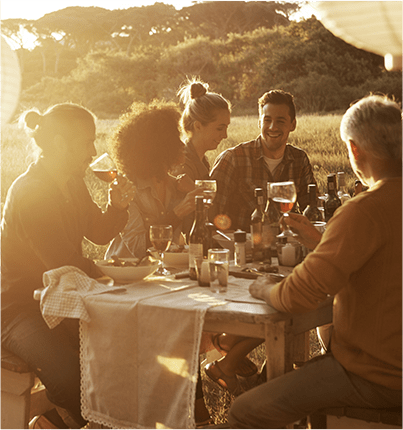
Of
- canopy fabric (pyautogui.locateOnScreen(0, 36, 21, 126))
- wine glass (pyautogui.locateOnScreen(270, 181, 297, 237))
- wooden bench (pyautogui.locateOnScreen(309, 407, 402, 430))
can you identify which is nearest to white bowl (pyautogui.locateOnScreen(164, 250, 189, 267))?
wine glass (pyautogui.locateOnScreen(270, 181, 297, 237))

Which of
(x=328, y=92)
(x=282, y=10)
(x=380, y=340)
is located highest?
(x=282, y=10)

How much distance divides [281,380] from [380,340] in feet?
1.16

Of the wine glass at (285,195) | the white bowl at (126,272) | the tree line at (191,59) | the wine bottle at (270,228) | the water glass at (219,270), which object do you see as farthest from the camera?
the tree line at (191,59)

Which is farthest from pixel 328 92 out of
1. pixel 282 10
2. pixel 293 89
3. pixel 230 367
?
pixel 282 10

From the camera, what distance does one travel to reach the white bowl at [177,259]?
265 centimetres

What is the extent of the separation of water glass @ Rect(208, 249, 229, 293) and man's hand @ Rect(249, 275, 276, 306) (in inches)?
5.6

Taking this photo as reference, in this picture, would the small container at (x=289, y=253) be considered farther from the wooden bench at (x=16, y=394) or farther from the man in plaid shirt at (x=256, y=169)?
the man in plaid shirt at (x=256, y=169)

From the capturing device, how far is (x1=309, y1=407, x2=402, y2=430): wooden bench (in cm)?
179

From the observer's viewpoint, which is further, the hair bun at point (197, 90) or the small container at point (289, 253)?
the hair bun at point (197, 90)

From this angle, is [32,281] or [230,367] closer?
[32,281]

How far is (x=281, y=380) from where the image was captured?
6.17 feet

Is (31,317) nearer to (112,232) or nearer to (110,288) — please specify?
(110,288)

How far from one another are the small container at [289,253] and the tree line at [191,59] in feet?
59.5

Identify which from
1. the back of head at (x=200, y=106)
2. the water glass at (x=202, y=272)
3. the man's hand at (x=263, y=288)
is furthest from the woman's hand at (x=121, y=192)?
the back of head at (x=200, y=106)
